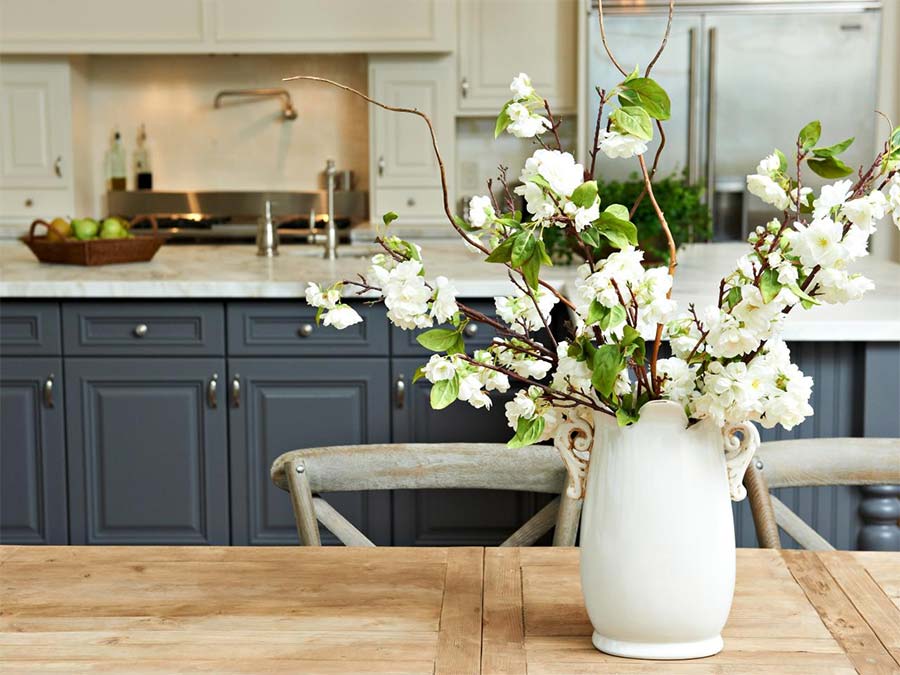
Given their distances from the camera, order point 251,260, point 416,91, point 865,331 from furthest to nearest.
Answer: point 416,91 < point 251,260 < point 865,331

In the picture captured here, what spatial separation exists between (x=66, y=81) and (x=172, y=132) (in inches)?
23.9

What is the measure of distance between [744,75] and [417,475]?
3.50 m

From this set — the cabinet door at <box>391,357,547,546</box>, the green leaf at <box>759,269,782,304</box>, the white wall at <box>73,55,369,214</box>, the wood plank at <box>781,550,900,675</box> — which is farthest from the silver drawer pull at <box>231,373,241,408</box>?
the white wall at <box>73,55,369,214</box>

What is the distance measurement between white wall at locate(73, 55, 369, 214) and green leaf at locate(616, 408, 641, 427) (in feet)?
15.1

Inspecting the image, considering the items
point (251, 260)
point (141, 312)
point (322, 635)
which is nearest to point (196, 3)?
point (251, 260)

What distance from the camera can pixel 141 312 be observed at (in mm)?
2879

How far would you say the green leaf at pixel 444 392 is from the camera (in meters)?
0.94

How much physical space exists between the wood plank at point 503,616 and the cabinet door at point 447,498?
5.06ft

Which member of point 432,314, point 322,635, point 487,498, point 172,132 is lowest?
point 487,498

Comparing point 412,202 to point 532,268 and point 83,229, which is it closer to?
point 83,229

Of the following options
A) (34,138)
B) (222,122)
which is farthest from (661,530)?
(222,122)

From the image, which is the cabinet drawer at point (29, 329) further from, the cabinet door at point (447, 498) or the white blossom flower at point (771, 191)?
the white blossom flower at point (771, 191)

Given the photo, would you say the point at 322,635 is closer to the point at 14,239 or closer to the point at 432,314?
the point at 432,314

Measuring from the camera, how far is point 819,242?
0.87 m
